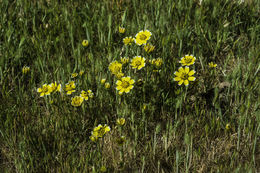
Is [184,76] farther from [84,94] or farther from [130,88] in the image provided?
[84,94]

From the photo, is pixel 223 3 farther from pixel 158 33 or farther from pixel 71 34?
pixel 71 34

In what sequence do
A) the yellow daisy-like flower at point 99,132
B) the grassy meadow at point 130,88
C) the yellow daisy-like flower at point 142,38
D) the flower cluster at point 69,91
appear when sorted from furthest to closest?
the yellow daisy-like flower at point 142,38, the flower cluster at point 69,91, the grassy meadow at point 130,88, the yellow daisy-like flower at point 99,132

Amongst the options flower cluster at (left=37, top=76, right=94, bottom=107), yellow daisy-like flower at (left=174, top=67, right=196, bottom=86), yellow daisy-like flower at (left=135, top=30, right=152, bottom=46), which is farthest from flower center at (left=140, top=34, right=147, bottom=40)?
flower cluster at (left=37, top=76, right=94, bottom=107)

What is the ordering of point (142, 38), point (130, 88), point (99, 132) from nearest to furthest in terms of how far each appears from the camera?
point (99, 132), point (130, 88), point (142, 38)

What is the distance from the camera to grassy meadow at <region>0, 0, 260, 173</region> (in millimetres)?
2014

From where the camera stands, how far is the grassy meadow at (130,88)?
6.61 ft

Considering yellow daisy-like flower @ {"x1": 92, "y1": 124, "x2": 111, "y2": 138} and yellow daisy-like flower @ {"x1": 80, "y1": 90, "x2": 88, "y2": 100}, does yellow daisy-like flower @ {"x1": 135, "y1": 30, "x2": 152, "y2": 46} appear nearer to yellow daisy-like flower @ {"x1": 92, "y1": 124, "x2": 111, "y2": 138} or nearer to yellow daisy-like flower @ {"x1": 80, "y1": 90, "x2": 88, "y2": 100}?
yellow daisy-like flower @ {"x1": 80, "y1": 90, "x2": 88, "y2": 100}

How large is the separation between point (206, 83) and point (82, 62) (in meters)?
1.00

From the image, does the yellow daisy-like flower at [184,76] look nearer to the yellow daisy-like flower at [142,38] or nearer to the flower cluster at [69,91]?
the yellow daisy-like flower at [142,38]

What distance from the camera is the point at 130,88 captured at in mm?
2084

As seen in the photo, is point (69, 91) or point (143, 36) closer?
point (69, 91)

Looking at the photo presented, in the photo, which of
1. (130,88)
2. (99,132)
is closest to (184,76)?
(130,88)

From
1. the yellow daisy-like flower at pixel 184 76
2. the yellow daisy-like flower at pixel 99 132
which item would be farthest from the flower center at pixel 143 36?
the yellow daisy-like flower at pixel 99 132

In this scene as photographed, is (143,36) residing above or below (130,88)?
above
